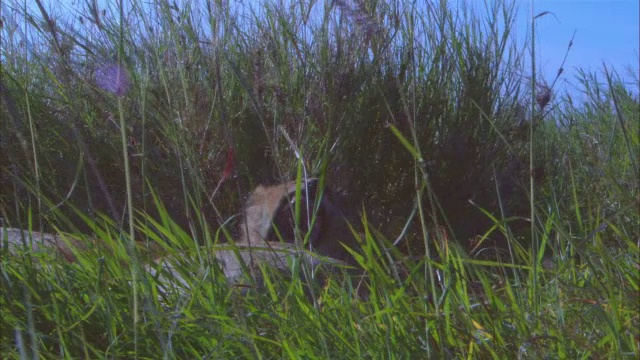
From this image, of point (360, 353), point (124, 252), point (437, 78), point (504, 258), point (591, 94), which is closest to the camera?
point (360, 353)

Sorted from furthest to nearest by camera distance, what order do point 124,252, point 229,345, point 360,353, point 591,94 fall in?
1. point 591,94
2. point 124,252
3. point 229,345
4. point 360,353

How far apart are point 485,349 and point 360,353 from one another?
0.84 feet

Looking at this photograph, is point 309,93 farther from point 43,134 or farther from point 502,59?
point 43,134

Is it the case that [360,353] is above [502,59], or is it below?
below

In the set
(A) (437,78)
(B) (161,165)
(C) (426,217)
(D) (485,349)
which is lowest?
(D) (485,349)

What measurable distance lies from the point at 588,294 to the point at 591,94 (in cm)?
305

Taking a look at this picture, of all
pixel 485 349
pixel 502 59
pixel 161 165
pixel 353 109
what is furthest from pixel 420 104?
pixel 485 349

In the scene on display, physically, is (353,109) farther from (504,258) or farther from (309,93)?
(504,258)

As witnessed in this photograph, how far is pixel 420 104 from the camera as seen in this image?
3596mm

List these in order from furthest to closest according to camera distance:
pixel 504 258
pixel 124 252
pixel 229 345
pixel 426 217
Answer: pixel 426 217 < pixel 504 258 < pixel 124 252 < pixel 229 345

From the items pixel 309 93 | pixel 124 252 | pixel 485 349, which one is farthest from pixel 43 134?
pixel 485 349

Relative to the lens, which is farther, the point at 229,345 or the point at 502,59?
the point at 502,59

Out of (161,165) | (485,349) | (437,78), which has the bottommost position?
(485,349)

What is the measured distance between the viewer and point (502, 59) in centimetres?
393
